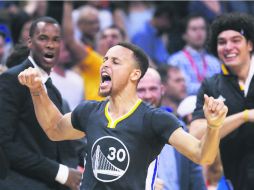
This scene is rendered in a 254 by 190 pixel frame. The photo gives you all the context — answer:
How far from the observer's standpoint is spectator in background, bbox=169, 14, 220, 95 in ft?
32.2

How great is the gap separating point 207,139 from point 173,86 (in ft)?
15.6

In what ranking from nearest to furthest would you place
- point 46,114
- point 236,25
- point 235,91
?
1. point 46,114
2. point 235,91
3. point 236,25

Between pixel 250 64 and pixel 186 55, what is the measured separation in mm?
3493

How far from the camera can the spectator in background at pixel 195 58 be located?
9.80 metres

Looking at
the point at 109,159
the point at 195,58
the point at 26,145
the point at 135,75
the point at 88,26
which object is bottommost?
the point at 26,145

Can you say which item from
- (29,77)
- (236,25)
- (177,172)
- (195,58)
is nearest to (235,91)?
(236,25)

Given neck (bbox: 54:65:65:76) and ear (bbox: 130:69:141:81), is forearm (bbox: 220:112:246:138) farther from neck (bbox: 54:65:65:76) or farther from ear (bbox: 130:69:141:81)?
neck (bbox: 54:65:65:76)

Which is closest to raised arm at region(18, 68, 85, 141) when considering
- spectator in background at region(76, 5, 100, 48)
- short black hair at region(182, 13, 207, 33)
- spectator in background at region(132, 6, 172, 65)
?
spectator in background at region(76, 5, 100, 48)

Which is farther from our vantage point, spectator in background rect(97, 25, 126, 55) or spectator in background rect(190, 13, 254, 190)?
spectator in background rect(97, 25, 126, 55)

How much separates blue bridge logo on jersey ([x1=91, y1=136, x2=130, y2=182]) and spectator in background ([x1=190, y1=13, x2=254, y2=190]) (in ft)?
4.94

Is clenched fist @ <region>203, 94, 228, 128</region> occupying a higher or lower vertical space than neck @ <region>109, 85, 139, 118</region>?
higher

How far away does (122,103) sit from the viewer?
5074mm

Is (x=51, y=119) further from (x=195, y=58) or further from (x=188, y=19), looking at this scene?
(x=188, y=19)

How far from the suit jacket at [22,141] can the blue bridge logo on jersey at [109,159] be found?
0.92 metres
